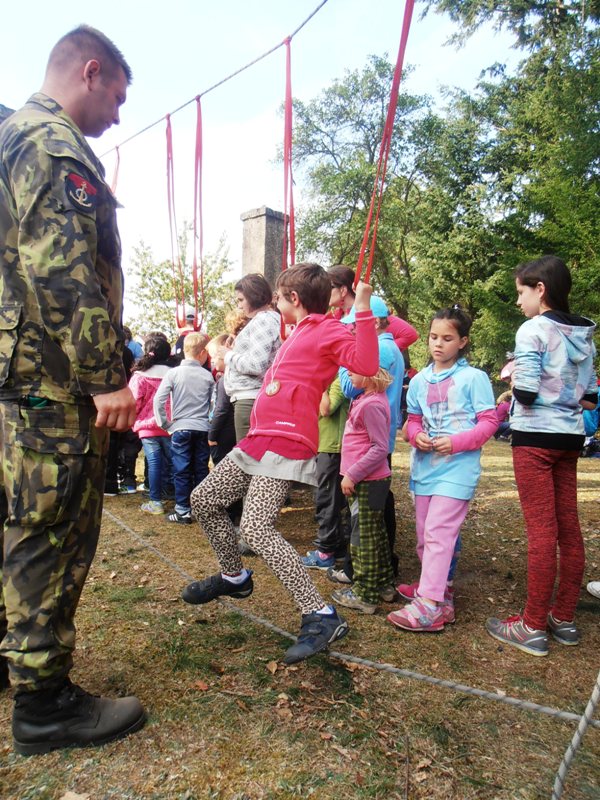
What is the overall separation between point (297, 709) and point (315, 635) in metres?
0.31

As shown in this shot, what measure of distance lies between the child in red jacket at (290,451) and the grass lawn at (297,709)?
27cm

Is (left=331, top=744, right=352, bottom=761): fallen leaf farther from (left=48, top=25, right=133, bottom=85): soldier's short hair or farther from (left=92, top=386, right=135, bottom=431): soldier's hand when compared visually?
(left=48, top=25, right=133, bottom=85): soldier's short hair

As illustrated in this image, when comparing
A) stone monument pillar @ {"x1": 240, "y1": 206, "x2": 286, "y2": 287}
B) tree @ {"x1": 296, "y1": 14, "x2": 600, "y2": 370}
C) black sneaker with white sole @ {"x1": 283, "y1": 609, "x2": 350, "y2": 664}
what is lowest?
black sneaker with white sole @ {"x1": 283, "y1": 609, "x2": 350, "y2": 664}

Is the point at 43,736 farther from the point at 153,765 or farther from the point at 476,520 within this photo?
the point at 476,520

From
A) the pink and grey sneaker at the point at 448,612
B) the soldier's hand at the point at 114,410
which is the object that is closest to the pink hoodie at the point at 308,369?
the soldier's hand at the point at 114,410

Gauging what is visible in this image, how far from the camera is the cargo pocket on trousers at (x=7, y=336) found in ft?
6.18

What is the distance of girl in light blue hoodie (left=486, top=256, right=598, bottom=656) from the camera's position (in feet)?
9.70

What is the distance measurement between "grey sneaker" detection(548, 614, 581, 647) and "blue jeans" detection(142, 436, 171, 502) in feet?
13.2

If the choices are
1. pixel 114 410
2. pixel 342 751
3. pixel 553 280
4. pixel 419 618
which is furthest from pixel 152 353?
pixel 342 751

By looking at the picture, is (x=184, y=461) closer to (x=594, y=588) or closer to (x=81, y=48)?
(x=594, y=588)

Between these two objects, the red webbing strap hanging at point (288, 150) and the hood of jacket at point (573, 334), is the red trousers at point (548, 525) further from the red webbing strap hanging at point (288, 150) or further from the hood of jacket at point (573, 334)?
the red webbing strap hanging at point (288, 150)

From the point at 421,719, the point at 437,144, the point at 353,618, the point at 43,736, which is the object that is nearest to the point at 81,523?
the point at 43,736

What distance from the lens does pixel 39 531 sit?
6.24ft

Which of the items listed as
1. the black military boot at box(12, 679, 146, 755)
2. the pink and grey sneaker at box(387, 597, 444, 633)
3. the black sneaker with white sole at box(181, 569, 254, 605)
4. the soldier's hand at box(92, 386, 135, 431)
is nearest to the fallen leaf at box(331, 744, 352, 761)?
the black military boot at box(12, 679, 146, 755)
